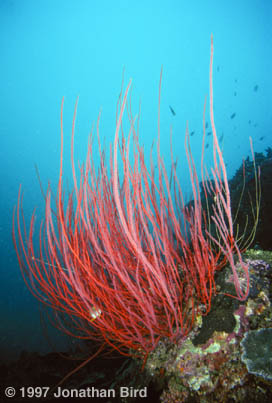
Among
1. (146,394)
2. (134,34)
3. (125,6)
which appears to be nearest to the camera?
(146,394)

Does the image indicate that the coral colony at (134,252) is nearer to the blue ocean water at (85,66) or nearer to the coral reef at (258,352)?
the coral reef at (258,352)

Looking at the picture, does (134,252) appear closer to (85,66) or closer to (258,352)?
(258,352)

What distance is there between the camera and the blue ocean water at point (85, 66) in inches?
1452

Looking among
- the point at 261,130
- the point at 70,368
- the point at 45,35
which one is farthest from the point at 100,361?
the point at 261,130

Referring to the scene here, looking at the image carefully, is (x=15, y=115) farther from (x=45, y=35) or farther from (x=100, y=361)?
(x=100, y=361)

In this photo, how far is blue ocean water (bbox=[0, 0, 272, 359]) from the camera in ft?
121

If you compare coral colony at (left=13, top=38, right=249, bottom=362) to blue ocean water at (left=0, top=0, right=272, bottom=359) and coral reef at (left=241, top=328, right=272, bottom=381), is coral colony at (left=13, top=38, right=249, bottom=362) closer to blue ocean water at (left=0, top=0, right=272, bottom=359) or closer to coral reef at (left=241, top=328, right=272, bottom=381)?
coral reef at (left=241, top=328, right=272, bottom=381)

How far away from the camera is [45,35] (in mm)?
40719

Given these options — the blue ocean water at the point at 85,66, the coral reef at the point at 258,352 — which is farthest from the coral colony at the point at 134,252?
the blue ocean water at the point at 85,66

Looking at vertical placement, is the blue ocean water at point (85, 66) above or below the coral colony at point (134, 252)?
above

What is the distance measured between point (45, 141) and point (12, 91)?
34.9ft


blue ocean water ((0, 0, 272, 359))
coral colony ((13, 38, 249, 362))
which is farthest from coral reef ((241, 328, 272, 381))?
blue ocean water ((0, 0, 272, 359))

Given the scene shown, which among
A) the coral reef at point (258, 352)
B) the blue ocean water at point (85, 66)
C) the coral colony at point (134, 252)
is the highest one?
the blue ocean water at point (85, 66)

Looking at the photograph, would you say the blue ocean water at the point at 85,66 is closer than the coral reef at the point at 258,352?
No
